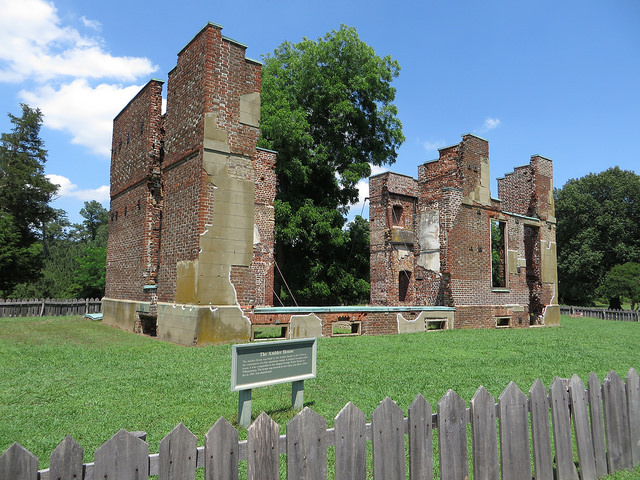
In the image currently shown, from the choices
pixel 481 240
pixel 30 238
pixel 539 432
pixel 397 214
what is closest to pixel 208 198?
pixel 539 432

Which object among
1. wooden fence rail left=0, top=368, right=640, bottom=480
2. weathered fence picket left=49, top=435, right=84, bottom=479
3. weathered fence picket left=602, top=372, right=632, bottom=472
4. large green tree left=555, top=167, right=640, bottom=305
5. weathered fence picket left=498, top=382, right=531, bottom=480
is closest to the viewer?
weathered fence picket left=49, top=435, right=84, bottom=479

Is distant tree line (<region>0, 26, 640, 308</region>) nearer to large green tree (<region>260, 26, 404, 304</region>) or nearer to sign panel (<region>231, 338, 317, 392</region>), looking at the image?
large green tree (<region>260, 26, 404, 304</region>)

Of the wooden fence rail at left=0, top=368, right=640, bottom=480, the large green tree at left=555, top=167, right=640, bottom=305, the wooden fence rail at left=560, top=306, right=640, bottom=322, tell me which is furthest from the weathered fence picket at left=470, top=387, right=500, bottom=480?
the large green tree at left=555, top=167, right=640, bottom=305

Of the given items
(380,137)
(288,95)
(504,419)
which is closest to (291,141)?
(288,95)

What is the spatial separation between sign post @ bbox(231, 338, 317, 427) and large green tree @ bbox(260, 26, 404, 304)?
17823 millimetres

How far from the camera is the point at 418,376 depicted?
7281 mm

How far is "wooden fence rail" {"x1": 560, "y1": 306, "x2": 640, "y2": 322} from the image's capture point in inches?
1091

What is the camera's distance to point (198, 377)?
7188 millimetres

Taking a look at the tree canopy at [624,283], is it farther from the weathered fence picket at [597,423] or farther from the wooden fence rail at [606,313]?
the weathered fence picket at [597,423]

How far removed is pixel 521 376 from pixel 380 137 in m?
21.8

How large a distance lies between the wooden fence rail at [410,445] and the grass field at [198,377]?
0.78m

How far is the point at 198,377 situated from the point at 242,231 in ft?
17.1

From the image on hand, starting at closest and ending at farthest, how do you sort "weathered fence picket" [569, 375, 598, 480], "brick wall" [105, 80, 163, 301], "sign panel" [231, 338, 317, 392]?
"weathered fence picket" [569, 375, 598, 480], "sign panel" [231, 338, 317, 392], "brick wall" [105, 80, 163, 301]

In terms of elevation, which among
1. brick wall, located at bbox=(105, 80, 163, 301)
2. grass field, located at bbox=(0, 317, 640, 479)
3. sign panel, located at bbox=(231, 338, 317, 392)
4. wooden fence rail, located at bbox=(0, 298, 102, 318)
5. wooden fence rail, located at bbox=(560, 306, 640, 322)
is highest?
brick wall, located at bbox=(105, 80, 163, 301)
